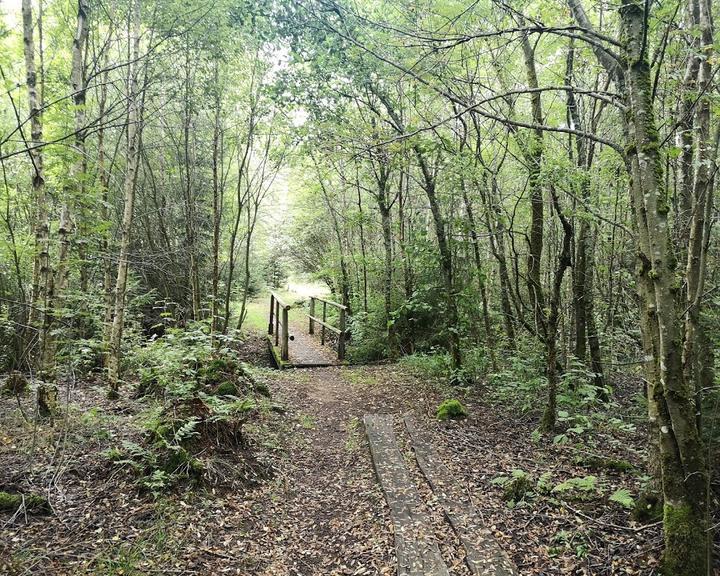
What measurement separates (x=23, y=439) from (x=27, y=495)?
1117 mm

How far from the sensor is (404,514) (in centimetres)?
362

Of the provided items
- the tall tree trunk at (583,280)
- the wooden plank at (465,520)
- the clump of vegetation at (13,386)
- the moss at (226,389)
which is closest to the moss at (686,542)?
the wooden plank at (465,520)

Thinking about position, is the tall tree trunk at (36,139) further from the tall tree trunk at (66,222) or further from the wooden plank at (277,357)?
the wooden plank at (277,357)

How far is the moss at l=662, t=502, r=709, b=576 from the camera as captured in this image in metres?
2.42

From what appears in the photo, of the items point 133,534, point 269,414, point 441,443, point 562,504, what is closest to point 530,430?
point 441,443

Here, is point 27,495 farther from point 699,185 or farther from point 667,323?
point 699,185

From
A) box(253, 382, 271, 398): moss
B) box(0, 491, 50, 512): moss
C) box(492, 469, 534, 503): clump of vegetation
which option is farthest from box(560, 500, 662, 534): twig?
box(253, 382, 271, 398): moss

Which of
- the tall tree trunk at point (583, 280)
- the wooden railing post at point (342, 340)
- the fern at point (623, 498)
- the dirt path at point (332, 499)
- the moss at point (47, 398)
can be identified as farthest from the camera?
the wooden railing post at point (342, 340)

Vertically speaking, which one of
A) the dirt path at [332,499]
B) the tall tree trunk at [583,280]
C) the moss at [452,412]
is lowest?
the dirt path at [332,499]

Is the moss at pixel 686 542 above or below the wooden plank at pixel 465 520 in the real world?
above

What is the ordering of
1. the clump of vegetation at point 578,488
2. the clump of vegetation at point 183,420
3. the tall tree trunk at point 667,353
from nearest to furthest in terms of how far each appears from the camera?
the tall tree trunk at point 667,353
the clump of vegetation at point 578,488
the clump of vegetation at point 183,420

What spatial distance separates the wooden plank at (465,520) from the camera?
2.94 metres

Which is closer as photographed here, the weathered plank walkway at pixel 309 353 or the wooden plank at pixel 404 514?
the wooden plank at pixel 404 514

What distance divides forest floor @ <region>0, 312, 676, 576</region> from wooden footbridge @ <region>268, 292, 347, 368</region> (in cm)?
437
